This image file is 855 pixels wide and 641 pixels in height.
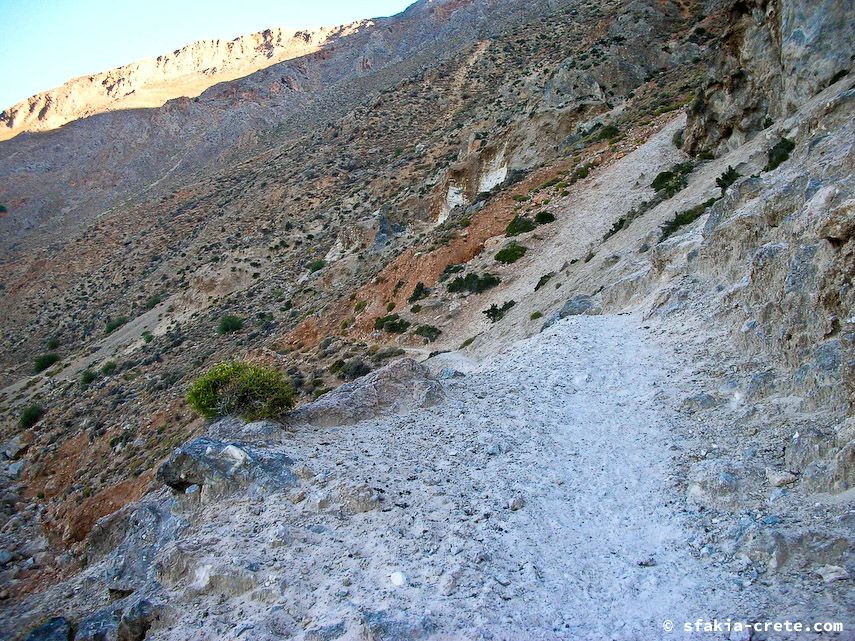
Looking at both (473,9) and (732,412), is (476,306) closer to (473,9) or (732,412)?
(732,412)

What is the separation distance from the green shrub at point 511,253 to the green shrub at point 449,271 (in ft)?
5.54

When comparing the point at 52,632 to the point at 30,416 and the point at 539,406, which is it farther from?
the point at 30,416

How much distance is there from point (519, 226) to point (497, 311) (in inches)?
232

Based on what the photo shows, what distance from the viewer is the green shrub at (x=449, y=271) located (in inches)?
963

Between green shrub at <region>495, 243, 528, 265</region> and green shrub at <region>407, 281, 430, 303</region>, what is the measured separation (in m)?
3.05

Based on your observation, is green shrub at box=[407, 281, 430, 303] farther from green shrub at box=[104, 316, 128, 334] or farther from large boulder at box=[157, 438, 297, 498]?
green shrub at box=[104, 316, 128, 334]

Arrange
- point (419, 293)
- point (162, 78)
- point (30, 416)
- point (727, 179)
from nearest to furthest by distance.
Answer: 1. point (727, 179)
2. point (419, 293)
3. point (30, 416)
4. point (162, 78)

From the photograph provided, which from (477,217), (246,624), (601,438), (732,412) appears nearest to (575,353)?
(601,438)

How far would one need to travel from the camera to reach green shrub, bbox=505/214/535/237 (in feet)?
80.0

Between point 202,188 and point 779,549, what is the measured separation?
2705 inches

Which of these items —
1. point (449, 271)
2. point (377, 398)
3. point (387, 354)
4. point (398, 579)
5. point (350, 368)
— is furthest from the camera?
point (449, 271)

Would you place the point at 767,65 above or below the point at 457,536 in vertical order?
above

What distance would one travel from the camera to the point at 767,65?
1723 centimetres

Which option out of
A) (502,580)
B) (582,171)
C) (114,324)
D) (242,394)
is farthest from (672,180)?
(114,324)
